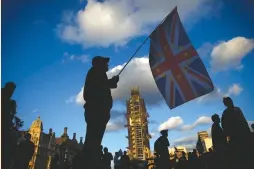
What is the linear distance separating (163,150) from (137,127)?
72.1 metres

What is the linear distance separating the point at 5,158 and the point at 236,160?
4.81 metres

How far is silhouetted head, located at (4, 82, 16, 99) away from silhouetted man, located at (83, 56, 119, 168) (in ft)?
5.60

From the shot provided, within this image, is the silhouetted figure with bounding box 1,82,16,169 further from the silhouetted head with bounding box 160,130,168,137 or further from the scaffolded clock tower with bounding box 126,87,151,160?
the scaffolded clock tower with bounding box 126,87,151,160

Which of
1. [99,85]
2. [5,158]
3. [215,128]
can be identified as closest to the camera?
[5,158]

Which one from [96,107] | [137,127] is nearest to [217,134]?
[96,107]

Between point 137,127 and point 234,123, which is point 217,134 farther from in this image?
point 137,127

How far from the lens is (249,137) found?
427 cm

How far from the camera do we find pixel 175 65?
703 centimetres

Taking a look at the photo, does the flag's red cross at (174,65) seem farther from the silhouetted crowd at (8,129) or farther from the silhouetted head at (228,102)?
the silhouetted crowd at (8,129)

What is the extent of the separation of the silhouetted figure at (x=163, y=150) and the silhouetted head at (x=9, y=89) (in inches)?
201

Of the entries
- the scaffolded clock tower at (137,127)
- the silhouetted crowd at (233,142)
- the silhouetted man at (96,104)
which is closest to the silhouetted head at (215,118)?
the silhouetted crowd at (233,142)

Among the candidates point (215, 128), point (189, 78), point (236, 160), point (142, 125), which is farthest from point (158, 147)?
point (142, 125)

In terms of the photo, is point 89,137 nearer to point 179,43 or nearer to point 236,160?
point 236,160

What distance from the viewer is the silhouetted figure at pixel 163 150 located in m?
6.70
